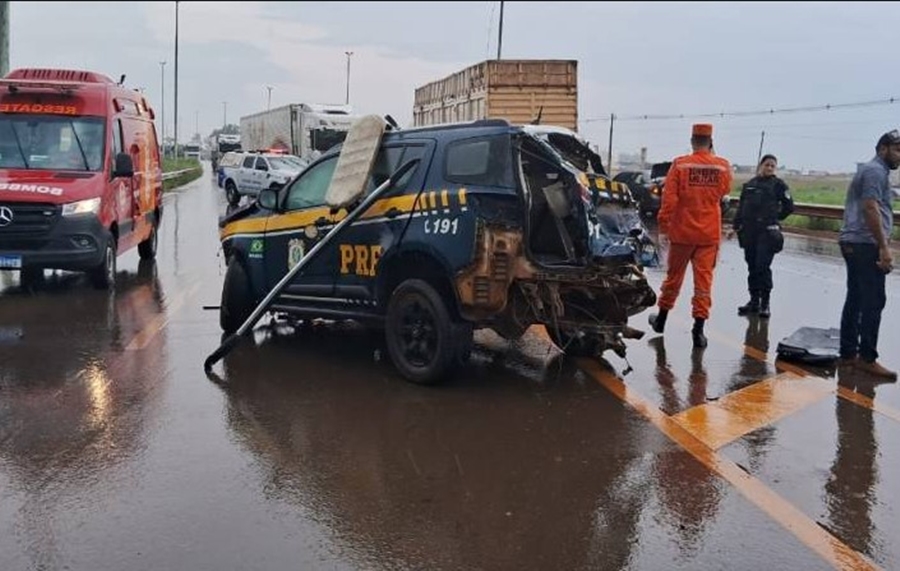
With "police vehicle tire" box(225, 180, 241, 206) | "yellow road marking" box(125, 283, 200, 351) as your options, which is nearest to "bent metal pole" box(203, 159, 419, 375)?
"yellow road marking" box(125, 283, 200, 351)

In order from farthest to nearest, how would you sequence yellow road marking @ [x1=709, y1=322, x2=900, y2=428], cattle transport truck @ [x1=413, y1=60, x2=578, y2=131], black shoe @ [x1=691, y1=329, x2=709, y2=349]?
1. cattle transport truck @ [x1=413, y1=60, x2=578, y2=131]
2. black shoe @ [x1=691, y1=329, x2=709, y2=349]
3. yellow road marking @ [x1=709, y1=322, x2=900, y2=428]

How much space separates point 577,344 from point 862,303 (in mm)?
2205

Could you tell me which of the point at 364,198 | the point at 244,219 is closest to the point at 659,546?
the point at 364,198

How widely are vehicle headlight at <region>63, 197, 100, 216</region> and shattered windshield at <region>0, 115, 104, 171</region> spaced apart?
61 centimetres

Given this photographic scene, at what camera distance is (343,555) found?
3666 millimetres

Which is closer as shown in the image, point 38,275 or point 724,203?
point 724,203

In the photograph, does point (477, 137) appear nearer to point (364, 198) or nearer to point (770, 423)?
point (364, 198)

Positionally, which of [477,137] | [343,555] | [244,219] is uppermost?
[477,137]

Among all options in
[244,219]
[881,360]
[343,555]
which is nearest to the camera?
[343,555]

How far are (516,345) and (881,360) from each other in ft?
10.2

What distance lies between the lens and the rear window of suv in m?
5.93

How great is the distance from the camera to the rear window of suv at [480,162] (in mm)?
5934

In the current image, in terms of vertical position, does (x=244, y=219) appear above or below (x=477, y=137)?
below

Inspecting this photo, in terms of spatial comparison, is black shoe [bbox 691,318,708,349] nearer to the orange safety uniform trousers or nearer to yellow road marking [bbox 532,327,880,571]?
the orange safety uniform trousers
